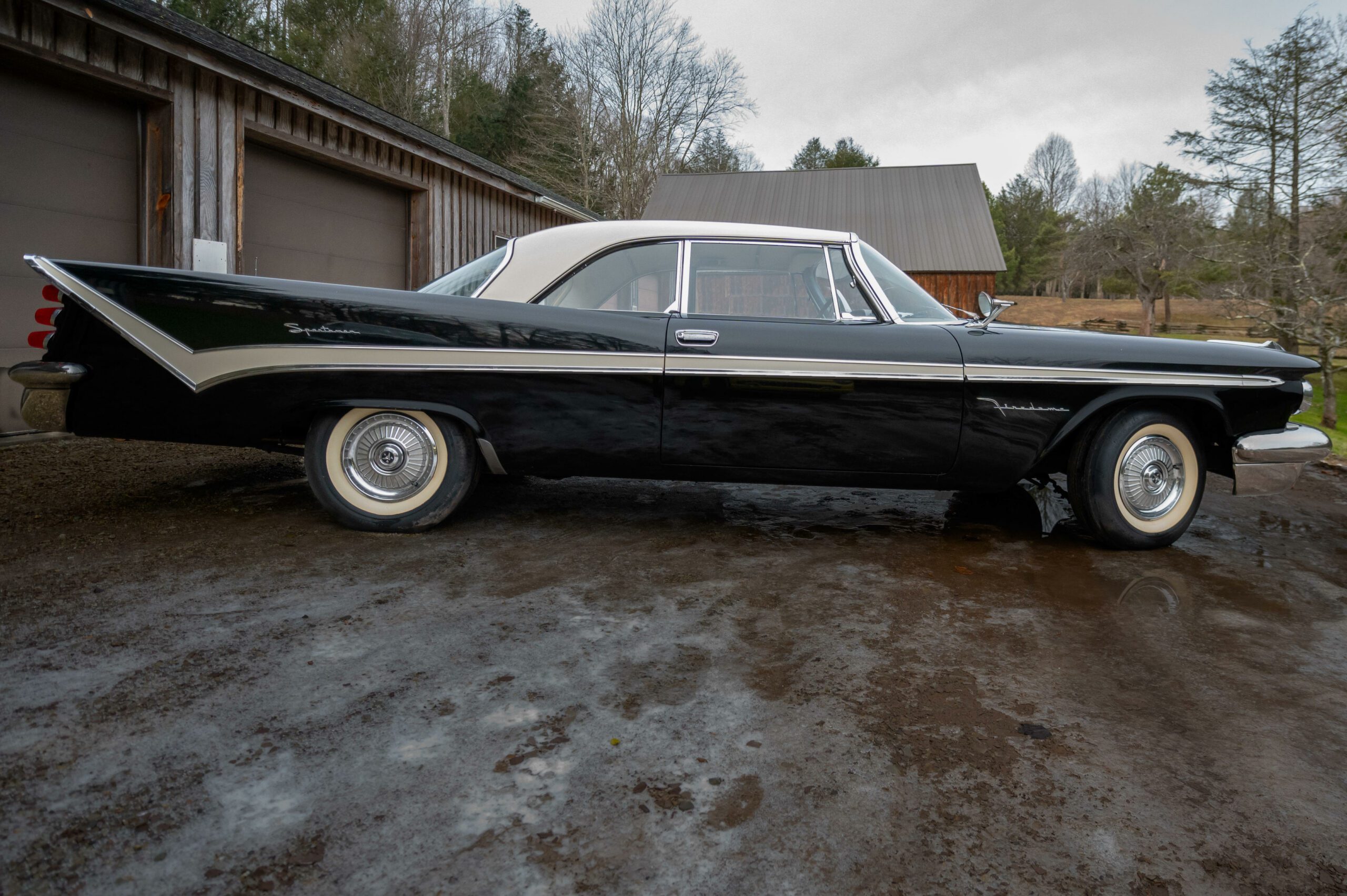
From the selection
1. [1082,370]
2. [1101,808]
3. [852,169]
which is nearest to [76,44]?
[1082,370]

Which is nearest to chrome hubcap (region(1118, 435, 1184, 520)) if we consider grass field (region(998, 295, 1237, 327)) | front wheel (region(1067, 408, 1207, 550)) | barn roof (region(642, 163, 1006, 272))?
front wheel (region(1067, 408, 1207, 550))

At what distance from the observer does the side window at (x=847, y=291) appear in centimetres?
378

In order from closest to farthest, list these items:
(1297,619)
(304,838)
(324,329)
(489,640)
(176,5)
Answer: (304,838), (489,640), (1297,619), (324,329), (176,5)

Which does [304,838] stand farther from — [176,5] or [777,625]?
[176,5]

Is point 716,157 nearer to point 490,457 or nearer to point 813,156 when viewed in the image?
point 813,156

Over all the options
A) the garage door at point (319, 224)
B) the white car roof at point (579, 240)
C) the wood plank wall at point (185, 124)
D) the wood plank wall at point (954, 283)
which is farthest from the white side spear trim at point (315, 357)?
the wood plank wall at point (954, 283)

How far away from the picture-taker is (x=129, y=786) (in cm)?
163

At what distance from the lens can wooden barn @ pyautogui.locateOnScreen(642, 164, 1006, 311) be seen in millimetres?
19266

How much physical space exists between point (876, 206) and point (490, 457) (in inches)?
793

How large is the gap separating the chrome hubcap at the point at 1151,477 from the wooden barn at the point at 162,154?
5033 mm

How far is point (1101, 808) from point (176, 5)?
2548cm

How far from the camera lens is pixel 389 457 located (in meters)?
3.65

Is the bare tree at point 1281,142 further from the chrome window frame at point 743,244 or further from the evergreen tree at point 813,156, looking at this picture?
the evergreen tree at point 813,156

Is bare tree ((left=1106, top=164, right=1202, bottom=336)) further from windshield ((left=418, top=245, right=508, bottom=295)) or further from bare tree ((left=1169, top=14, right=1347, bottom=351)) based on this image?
windshield ((left=418, top=245, right=508, bottom=295))
